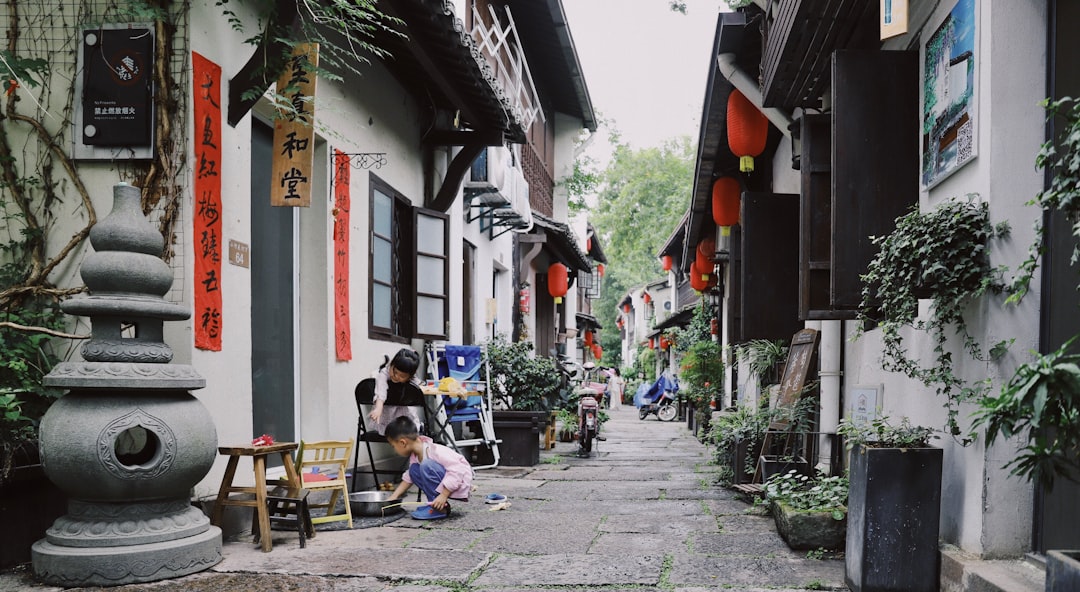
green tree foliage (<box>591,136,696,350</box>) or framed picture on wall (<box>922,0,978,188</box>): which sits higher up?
green tree foliage (<box>591,136,696,350</box>)

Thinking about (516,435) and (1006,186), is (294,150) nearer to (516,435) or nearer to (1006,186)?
(1006,186)

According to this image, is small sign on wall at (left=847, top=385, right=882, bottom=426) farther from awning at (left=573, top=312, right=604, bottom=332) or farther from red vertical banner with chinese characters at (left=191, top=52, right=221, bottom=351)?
awning at (left=573, top=312, right=604, bottom=332)

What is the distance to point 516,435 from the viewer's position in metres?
10.3

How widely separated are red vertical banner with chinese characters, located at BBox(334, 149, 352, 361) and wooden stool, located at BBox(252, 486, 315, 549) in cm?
168

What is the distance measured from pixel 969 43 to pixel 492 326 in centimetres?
1059

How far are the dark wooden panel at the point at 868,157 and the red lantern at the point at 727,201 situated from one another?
5.96 m

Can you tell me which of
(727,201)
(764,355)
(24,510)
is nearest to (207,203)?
(24,510)

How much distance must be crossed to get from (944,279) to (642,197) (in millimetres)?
35588

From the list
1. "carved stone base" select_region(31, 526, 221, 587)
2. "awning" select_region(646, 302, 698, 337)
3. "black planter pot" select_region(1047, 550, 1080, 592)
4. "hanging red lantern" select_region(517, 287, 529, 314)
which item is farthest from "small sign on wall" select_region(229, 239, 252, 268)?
"awning" select_region(646, 302, 698, 337)

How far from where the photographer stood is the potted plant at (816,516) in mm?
5250

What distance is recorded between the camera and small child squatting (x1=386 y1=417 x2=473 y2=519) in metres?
6.53

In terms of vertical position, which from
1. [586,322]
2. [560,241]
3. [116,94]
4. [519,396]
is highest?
[116,94]

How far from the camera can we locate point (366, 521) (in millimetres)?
6363

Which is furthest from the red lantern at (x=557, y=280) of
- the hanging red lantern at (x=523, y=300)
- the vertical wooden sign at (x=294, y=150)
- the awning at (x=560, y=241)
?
the vertical wooden sign at (x=294, y=150)
